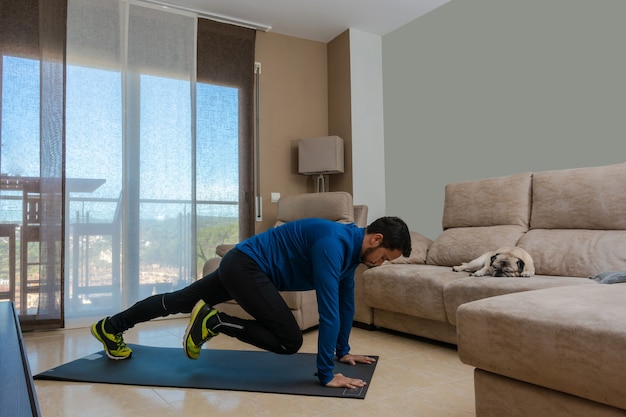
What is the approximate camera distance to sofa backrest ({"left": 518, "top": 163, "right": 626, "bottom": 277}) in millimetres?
2439

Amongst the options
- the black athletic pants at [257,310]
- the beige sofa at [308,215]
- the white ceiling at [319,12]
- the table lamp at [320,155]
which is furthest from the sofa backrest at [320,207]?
the white ceiling at [319,12]

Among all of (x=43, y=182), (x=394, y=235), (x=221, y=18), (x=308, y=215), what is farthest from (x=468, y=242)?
(x=43, y=182)

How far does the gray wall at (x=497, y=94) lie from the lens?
2.94 metres

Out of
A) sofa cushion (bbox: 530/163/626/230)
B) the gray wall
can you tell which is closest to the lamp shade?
the gray wall

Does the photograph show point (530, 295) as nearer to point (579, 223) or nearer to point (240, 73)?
point (579, 223)

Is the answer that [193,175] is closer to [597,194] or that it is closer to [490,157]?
[490,157]

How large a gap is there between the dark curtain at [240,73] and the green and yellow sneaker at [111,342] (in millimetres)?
1872

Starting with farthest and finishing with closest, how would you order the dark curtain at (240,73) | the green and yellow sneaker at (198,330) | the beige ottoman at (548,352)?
the dark curtain at (240,73), the green and yellow sneaker at (198,330), the beige ottoman at (548,352)

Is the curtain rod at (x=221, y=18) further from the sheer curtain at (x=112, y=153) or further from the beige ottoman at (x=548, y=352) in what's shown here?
the beige ottoman at (x=548, y=352)

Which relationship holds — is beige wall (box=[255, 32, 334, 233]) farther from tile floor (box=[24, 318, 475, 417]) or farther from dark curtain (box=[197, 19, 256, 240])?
tile floor (box=[24, 318, 475, 417])

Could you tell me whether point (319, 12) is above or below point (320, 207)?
above

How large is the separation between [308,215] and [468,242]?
4.11 feet

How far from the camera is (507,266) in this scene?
8.27 ft

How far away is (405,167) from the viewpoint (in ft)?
14.4
